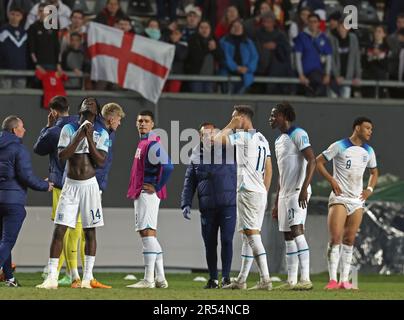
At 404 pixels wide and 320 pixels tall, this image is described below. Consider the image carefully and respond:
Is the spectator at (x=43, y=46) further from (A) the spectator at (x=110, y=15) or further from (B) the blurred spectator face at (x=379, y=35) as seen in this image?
(B) the blurred spectator face at (x=379, y=35)

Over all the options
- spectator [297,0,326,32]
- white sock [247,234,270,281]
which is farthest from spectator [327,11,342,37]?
white sock [247,234,270,281]

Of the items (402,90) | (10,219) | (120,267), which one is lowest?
(120,267)

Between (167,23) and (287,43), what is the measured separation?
7.70 feet

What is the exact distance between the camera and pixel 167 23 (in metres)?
24.8

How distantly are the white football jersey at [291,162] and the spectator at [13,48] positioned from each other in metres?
7.71

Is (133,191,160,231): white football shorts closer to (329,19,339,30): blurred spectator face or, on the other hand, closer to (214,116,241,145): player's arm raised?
(214,116,241,145): player's arm raised

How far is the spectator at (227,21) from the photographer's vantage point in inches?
938

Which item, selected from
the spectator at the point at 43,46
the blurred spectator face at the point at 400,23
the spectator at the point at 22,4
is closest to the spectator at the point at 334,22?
the blurred spectator face at the point at 400,23

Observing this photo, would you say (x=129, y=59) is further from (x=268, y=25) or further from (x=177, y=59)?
(x=268, y=25)

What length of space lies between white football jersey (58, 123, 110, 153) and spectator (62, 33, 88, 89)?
293 inches

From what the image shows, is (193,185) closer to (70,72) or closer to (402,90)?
(70,72)

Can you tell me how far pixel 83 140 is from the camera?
1570 centimetres

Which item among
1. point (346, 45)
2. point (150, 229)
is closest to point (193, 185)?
point (150, 229)
